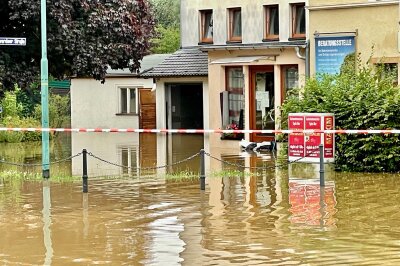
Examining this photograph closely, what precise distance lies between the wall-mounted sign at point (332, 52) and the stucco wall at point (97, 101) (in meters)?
18.2

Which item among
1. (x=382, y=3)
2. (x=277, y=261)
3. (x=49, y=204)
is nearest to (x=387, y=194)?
(x=49, y=204)

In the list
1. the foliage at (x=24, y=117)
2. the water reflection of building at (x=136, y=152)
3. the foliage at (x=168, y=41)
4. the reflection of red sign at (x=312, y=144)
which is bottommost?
the water reflection of building at (x=136, y=152)

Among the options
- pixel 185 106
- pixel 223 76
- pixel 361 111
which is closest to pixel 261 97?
pixel 223 76

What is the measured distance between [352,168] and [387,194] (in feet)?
13.7

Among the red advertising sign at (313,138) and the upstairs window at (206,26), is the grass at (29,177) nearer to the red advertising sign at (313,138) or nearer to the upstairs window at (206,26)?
the red advertising sign at (313,138)

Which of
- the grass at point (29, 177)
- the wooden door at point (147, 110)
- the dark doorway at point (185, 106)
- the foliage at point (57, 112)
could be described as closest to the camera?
the grass at point (29, 177)

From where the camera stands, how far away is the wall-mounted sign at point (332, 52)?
98.0ft

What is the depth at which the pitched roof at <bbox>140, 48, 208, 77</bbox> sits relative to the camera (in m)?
41.5

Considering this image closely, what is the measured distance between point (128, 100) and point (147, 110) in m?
2.09

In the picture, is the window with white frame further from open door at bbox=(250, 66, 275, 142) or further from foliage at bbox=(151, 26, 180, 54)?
foliage at bbox=(151, 26, 180, 54)

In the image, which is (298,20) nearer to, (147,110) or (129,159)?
(129,159)

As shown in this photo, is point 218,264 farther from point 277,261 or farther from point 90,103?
point 90,103

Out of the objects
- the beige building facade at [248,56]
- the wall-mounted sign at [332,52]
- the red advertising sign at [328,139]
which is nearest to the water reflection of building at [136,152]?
the beige building facade at [248,56]

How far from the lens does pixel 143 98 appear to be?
4712cm
